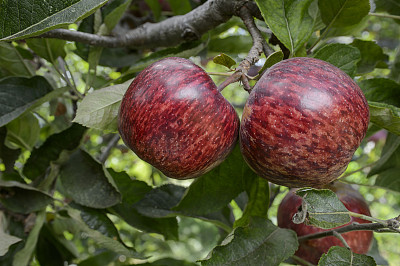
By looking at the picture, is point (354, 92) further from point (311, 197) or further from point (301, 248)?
point (301, 248)

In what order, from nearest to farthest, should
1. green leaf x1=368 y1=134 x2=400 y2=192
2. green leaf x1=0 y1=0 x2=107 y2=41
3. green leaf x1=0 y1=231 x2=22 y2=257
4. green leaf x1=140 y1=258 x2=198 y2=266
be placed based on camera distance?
green leaf x1=0 y1=0 x2=107 y2=41
green leaf x1=0 y1=231 x2=22 y2=257
green leaf x1=368 y1=134 x2=400 y2=192
green leaf x1=140 y1=258 x2=198 y2=266

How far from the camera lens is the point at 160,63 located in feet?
3.01

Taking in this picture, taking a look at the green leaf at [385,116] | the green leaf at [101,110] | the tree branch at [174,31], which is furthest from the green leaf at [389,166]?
the green leaf at [101,110]

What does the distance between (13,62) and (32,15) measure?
2.64 ft

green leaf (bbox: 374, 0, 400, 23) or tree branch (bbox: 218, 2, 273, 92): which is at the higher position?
tree branch (bbox: 218, 2, 273, 92)

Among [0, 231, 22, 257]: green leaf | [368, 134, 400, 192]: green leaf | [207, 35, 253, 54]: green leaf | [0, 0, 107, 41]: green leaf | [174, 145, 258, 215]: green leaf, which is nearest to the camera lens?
[0, 0, 107, 41]: green leaf

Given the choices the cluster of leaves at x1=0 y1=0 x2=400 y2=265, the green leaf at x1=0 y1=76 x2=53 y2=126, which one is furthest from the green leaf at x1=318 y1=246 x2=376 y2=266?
the green leaf at x1=0 y1=76 x2=53 y2=126

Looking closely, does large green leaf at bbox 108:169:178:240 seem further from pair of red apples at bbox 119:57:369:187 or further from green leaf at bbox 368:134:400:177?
green leaf at bbox 368:134:400:177

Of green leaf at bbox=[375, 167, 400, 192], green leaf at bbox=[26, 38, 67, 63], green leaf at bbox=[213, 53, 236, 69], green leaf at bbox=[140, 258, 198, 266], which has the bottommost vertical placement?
green leaf at bbox=[140, 258, 198, 266]

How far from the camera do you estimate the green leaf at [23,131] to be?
157cm

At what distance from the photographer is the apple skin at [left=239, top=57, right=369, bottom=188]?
0.80 meters

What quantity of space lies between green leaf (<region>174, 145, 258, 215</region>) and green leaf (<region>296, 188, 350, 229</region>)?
38 cm

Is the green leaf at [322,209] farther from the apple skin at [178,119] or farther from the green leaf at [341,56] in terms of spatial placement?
the green leaf at [341,56]

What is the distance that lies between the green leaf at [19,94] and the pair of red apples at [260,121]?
0.54m
